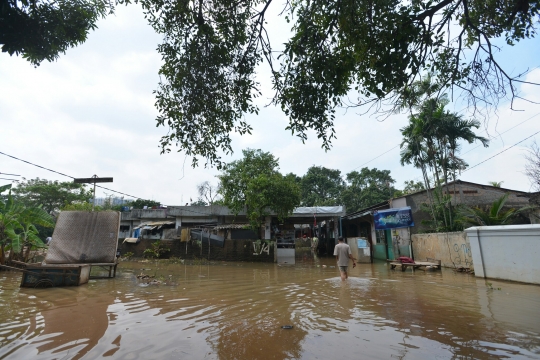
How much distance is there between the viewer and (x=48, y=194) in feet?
122

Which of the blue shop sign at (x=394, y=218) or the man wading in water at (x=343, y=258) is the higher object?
the blue shop sign at (x=394, y=218)

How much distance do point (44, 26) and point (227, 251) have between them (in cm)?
1936

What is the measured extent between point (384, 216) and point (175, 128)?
15956 millimetres

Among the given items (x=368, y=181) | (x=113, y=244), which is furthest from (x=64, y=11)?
(x=368, y=181)

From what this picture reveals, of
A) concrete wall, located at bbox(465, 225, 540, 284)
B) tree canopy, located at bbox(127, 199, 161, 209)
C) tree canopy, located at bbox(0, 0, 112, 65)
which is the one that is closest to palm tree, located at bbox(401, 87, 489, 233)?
concrete wall, located at bbox(465, 225, 540, 284)

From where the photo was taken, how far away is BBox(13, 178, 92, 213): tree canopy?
120 ft

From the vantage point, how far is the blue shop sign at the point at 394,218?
1798 cm

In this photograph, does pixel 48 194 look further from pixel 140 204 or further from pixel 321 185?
pixel 321 185

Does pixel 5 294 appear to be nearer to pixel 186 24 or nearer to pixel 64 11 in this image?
pixel 64 11

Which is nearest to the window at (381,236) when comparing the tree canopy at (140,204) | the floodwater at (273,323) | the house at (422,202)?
the house at (422,202)

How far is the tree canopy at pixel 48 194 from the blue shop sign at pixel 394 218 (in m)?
33.4

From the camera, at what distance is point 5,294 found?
29.1 ft

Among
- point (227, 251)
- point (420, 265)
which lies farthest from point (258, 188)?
point (420, 265)

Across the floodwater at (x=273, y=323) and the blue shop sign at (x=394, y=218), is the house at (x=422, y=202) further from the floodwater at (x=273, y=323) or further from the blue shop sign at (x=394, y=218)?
the floodwater at (x=273, y=323)
